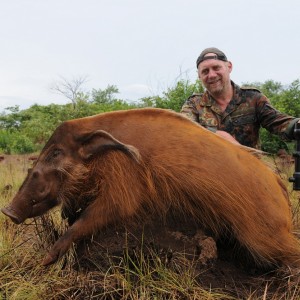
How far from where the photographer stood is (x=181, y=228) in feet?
9.85

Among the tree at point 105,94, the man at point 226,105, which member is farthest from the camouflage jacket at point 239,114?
the tree at point 105,94

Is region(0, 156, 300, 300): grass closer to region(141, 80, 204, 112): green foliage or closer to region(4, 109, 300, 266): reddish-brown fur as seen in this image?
region(4, 109, 300, 266): reddish-brown fur

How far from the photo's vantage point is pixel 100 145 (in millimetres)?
2805

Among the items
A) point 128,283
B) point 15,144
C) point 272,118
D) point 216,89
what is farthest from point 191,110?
point 15,144

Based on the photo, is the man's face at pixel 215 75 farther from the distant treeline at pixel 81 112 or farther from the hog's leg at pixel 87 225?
the distant treeline at pixel 81 112

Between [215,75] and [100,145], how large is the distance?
248 centimetres

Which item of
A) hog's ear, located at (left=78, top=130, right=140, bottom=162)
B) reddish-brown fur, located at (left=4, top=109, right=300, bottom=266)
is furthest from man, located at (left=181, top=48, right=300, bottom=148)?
hog's ear, located at (left=78, top=130, right=140, bottom=162)

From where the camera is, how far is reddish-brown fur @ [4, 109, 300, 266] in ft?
8.96

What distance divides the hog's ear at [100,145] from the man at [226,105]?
232 centimetres

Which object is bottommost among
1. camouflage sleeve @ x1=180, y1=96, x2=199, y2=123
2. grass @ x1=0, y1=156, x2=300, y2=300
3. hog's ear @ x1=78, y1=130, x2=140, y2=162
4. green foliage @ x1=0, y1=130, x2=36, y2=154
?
green foliage @ x1=0, y1=130, x2=36, y2=154

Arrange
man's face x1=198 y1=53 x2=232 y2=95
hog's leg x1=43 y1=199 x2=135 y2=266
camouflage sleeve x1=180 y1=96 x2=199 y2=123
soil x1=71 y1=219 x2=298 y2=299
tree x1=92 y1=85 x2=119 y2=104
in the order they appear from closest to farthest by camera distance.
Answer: hog's leg x1=43 y1=199 x2=135 y2=266 → soil x1=71 y1=219 x2=298 y2=299 → man's face x1=198 y1=53 x2=232 y2=95 → camouflage sleeve x1=180 y1=96 x2=199 y2=123 → tree x1=92 y1=85 x2=119 y2=104

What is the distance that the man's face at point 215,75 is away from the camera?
4926 mm

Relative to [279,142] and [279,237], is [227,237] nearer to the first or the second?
[279,237]

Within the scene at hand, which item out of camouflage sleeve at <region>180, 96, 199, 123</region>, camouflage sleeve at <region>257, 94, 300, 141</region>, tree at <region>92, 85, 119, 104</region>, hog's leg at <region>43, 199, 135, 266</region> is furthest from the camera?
tree at <region>92, 85, 119, 104</region>
